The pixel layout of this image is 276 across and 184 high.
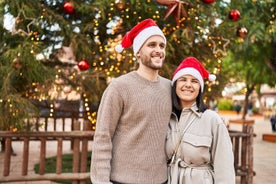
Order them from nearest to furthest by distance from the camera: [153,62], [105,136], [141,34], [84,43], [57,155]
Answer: [105,136]
[153,62]
[141,34]
[57,155]
[84,43]

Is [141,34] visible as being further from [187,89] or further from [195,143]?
[195,143]

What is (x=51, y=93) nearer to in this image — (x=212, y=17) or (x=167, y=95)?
(x=212, y=17)

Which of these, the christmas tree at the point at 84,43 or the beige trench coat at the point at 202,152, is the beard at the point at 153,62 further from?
the christmas tree at the point at 84,43

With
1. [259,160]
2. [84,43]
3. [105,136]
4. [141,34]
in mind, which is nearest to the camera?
[105,136]

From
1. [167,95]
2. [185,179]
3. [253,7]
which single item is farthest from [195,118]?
[253,7]

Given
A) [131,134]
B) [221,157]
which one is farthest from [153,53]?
[221,157]

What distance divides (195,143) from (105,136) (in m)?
0.61

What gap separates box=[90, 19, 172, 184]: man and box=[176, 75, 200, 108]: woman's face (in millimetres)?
138

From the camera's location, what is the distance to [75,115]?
9297mm

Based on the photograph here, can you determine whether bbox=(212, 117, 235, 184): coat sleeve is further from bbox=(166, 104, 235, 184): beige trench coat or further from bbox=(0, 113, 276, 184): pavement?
bbox=(0, 113, 276, 184): pavement

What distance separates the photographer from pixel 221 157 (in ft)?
7.93

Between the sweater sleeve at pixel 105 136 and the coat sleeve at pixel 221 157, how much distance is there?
0.69m

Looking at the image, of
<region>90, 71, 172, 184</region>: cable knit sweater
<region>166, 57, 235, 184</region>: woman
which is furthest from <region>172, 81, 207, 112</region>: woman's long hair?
<region>90, 71, 172, 184</region>: cable knit sweater

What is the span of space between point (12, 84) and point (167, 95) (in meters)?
3.56
